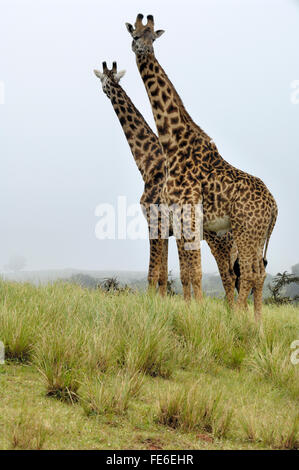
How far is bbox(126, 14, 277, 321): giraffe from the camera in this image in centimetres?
719

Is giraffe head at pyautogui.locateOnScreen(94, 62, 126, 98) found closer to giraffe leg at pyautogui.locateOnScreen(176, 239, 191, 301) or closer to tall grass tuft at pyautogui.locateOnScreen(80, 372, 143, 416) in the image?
giraffe leg at pyautogui.locateOnScreen(176, 239, 191, 301)

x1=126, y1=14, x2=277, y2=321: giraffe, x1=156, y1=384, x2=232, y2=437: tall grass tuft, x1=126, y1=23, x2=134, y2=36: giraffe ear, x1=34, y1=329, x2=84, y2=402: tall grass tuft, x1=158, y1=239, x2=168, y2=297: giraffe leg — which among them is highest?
x1=126, y1=23, x2=134, y2=36: giraffe ear

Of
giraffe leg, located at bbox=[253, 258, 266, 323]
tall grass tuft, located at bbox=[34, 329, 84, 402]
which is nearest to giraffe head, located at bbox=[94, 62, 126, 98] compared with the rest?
giraffe leg, located at bbox=[253, 258, 266, 323]

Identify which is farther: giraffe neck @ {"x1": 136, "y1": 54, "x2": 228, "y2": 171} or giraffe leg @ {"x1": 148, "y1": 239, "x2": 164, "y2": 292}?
giraffe leg @ {"x1": 148, "y1": 239, "x2": 164, "y2": 292}

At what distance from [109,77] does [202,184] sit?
258 centimetres

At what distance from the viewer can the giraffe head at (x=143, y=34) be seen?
7.17 m

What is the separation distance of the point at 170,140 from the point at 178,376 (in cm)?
350

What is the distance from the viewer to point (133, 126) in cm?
858

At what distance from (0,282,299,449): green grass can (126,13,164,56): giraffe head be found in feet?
Result: 11.2

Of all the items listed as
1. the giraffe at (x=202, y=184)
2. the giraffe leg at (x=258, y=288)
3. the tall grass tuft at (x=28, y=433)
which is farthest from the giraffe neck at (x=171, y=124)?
the tall grass tuft at (x=28, y=433)

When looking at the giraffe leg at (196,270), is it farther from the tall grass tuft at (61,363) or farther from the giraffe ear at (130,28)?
the giraffe ear at (130,28)

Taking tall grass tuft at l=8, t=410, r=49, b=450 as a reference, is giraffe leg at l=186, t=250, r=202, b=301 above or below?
above

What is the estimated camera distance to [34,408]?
4.09 meters

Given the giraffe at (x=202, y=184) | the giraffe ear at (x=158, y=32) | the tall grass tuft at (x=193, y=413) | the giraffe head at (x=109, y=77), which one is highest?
the giraffe ear at (x=158, y=32)
